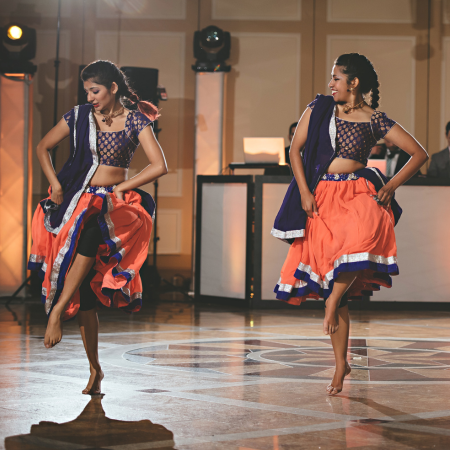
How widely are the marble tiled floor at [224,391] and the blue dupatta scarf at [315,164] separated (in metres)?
0.66

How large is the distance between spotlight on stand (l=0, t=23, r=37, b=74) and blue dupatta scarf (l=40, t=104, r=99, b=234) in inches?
186

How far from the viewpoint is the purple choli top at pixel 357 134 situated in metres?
2.96

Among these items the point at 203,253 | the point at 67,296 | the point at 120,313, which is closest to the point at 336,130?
the point at 67,296

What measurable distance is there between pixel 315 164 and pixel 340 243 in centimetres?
36

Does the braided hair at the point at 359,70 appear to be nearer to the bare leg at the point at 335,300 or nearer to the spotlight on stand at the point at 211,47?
the bare leg at the point at 335,300

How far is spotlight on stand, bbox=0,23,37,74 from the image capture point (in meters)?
7.34

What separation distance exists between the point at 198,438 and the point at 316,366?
1.48 meters

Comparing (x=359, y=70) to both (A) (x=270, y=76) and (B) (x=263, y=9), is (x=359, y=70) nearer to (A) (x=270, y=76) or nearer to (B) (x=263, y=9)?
(A) (x=270, y=76)

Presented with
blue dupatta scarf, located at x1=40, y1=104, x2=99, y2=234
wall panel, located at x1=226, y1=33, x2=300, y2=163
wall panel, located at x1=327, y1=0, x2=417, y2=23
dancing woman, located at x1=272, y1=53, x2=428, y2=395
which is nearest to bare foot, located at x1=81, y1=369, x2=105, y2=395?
blue dupatta scarf, located at x1=40, y1=104, x2=99, y2=234

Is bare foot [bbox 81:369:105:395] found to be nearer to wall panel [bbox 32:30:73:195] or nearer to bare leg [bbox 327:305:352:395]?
bare leg [bbox 327:305:352:395]

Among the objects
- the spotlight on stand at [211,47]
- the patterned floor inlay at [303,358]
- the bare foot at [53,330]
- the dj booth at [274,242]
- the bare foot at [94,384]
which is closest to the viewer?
the bare foot at [53,330]

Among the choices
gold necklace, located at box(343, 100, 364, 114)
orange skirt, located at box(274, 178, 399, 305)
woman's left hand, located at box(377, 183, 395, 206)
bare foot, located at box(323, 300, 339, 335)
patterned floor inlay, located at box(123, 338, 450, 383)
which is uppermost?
gold necklace, located at box(343, 100, 364, 114)

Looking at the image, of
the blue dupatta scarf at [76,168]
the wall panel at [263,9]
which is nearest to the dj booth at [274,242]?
the wall panel at [263,9]

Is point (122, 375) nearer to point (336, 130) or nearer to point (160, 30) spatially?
point (336, 130)
